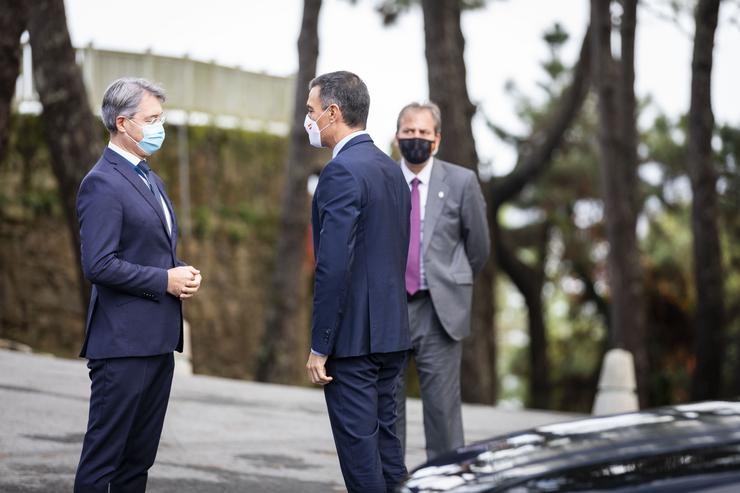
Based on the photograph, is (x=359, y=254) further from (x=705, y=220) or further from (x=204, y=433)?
(x=705, y=220)

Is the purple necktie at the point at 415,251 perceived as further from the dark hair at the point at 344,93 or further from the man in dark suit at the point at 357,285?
the dark hair at the point at 344,93

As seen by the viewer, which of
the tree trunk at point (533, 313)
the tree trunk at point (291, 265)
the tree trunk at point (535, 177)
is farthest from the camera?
the tree trunk at point (533, 313)

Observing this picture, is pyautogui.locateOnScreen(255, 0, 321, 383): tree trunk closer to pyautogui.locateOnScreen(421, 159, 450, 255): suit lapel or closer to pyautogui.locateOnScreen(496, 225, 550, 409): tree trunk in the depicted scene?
pyautogui.locateOnScreen(496, 225, 550, 409): tree trunk

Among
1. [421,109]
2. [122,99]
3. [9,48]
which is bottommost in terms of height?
[122,99]

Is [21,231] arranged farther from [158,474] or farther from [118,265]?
[118,265]

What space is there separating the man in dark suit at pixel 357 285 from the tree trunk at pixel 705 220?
14.7 metres

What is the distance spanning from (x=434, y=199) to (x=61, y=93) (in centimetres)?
727

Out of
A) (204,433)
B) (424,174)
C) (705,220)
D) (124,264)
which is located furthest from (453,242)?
(705,220)

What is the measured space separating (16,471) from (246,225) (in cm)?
1266

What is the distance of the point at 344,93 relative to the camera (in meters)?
5.46

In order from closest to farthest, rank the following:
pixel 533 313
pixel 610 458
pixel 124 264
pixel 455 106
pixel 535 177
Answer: pixel 610 458 < pixel 124 264 < pixel 455 106 < pixel 535 177 < pixel 533 313

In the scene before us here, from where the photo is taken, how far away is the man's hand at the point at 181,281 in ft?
17.2

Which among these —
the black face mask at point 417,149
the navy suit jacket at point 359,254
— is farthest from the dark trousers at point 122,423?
the black face mask at point 417,149

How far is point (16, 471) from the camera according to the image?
7316 millimetres
